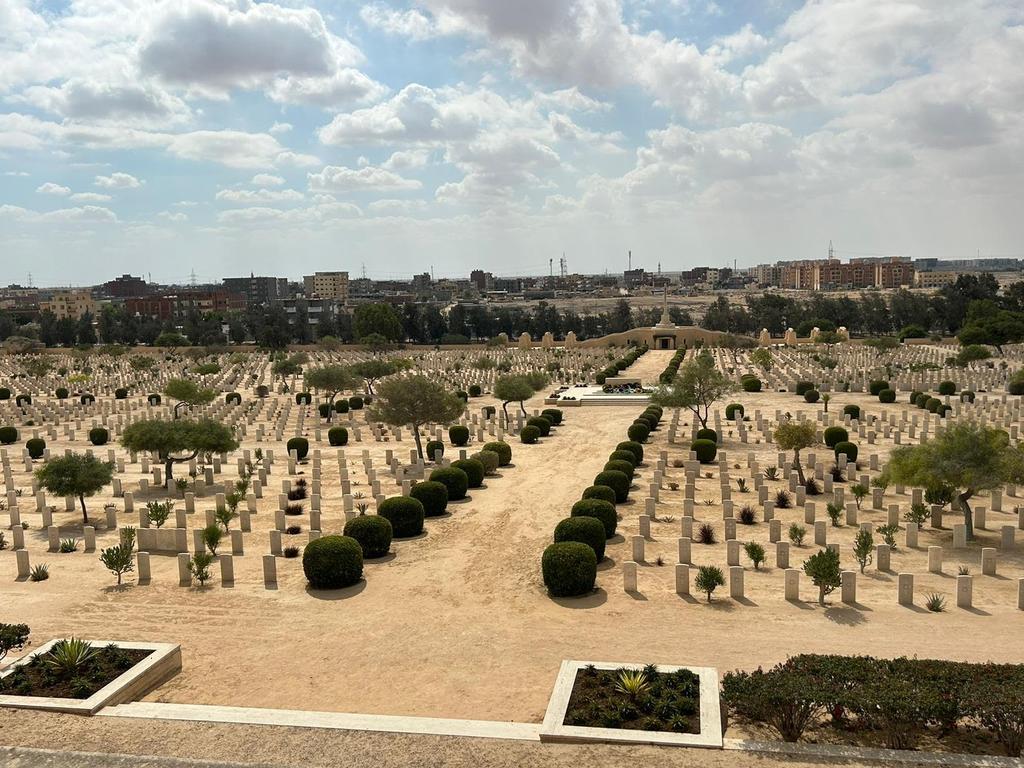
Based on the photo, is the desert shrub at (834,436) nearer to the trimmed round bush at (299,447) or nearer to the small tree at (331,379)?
the trimmed round bush at (299,447)

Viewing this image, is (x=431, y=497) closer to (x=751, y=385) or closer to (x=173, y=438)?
(x=173, y=438)

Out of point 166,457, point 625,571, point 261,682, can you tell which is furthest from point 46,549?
point 625,571

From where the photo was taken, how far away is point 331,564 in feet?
49.5

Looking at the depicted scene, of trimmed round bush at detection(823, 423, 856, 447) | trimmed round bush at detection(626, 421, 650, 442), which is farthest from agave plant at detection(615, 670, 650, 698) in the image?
trimmed round bush at detection(823, 423, 856, 447)

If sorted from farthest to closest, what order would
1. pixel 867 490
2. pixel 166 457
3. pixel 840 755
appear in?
1. pixel 166 457
2. pixel 867 490
3. pixel 840 755

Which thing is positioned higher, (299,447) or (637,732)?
(637,732)

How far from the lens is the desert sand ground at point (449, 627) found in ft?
33.0

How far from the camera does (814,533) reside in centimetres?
1869

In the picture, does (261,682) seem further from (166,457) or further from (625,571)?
(166,457)

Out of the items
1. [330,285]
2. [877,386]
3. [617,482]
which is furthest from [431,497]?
[330,285]

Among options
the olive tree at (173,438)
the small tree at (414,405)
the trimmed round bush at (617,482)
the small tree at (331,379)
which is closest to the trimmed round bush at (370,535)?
the trimmed round bush at (617,482)

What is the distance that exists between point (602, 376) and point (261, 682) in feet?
147

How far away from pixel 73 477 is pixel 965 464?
2067 centimetres

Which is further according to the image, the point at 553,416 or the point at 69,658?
the point at 553,416
